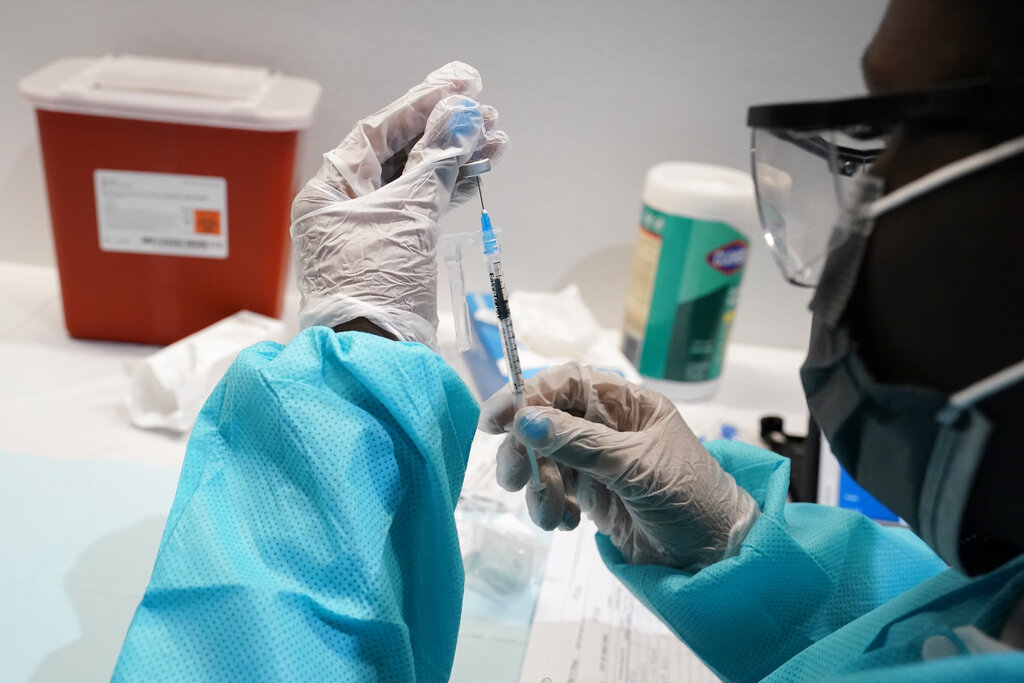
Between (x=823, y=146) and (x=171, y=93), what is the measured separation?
982 mm

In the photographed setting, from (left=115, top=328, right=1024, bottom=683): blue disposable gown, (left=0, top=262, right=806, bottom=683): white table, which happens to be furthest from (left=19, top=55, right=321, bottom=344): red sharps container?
(left=115, top=328, right=1024, bottom=683): blue disposable gown

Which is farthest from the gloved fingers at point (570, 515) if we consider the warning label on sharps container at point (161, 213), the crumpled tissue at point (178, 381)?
the warning label on sharps container at point (161, 213)

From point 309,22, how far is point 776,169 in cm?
94

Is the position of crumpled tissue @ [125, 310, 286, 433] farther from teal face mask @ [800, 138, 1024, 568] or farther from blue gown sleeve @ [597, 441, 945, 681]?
teal face mask @ [800, 138, 1024, 568]

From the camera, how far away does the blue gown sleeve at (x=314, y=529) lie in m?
0.55

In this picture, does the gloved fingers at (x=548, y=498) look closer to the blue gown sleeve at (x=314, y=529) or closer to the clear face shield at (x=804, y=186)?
the blue gown sleeve at (x=314, y=529)

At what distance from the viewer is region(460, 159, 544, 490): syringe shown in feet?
2.37

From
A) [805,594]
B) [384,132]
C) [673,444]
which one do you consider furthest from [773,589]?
[384,132]

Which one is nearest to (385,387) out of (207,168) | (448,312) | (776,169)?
(776,169)

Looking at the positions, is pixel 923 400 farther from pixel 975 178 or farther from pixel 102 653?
pixel 102 653

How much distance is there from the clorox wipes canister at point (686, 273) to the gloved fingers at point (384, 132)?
589mm

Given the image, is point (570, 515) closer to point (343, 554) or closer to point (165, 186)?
point (343, 554)

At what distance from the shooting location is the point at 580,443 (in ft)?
2.26

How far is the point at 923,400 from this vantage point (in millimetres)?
533
